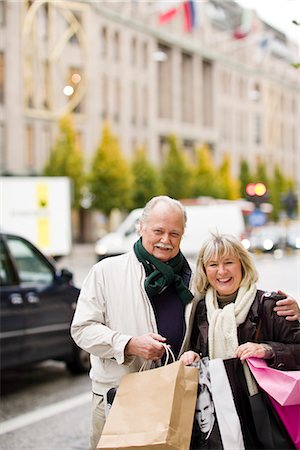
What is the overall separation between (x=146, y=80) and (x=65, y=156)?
13.5 meters

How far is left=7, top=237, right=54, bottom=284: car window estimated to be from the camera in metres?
9.04

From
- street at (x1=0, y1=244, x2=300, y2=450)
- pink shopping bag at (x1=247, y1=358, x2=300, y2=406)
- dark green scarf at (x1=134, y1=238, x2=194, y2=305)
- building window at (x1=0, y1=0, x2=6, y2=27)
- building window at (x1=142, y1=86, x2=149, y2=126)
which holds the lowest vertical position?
street at (x1=0, y1=244, x2=300, y2=450)

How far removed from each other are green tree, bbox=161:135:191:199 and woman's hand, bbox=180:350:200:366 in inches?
2107

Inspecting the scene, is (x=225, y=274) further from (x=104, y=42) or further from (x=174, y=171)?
(x=174, y=171)

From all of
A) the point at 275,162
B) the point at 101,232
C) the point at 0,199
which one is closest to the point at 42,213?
the point at 0,199

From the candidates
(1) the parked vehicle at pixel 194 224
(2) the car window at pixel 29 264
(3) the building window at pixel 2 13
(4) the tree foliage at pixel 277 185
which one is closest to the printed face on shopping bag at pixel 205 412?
(2) the car window at pixel 29 264

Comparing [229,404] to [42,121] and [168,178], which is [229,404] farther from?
[168,178]

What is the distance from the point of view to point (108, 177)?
5109 cm

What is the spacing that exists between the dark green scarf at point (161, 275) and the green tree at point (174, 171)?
53.2m

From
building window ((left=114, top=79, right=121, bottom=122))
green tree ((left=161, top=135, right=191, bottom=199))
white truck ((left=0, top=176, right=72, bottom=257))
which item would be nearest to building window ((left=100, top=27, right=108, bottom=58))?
building window ((left=114, top=79, right=121, bottom=122))

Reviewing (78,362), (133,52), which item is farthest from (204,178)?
(78,362)

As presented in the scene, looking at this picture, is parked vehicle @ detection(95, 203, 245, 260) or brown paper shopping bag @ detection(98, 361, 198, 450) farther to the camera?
parked vehicle @ detection(95, 203, 245, 260)

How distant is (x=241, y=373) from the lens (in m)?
3.28

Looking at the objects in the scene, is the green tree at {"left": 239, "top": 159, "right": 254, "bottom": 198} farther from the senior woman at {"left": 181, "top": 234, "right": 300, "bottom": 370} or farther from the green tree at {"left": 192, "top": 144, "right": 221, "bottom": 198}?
the senior woman at {"left": 181, "top": 234, "right": 300, "bottom": 370}
